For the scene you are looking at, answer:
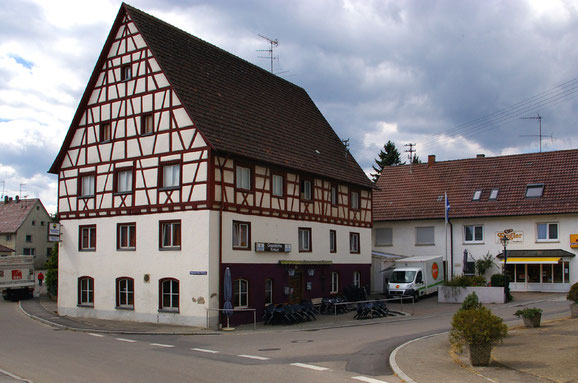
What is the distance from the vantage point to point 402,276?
3641 centimetres

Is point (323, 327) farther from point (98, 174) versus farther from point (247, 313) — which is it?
point (98, 174)

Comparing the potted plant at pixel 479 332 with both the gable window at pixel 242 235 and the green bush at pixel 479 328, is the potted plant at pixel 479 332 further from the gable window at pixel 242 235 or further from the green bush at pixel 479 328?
the gable window at pixel 242 235

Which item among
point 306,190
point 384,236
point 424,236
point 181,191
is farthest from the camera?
point 384,236

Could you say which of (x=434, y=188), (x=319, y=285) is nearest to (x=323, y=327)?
(x=319, y=285)

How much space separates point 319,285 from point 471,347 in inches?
774

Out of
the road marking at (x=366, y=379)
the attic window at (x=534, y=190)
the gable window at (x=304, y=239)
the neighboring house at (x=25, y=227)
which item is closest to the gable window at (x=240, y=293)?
the gable window at (x=304, y=239)

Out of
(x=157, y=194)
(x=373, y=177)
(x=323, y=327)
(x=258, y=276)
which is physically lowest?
(x=323, y=327)

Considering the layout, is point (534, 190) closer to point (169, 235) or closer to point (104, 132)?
point (169, 235)

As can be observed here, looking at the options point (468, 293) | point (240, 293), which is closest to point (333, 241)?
point (468, 293)

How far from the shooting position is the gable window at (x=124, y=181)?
29.0 meters

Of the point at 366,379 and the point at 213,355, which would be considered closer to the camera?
the point at 366,379

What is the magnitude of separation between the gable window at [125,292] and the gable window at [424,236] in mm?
23204

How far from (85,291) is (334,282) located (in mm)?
13168

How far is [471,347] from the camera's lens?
1325 cm
